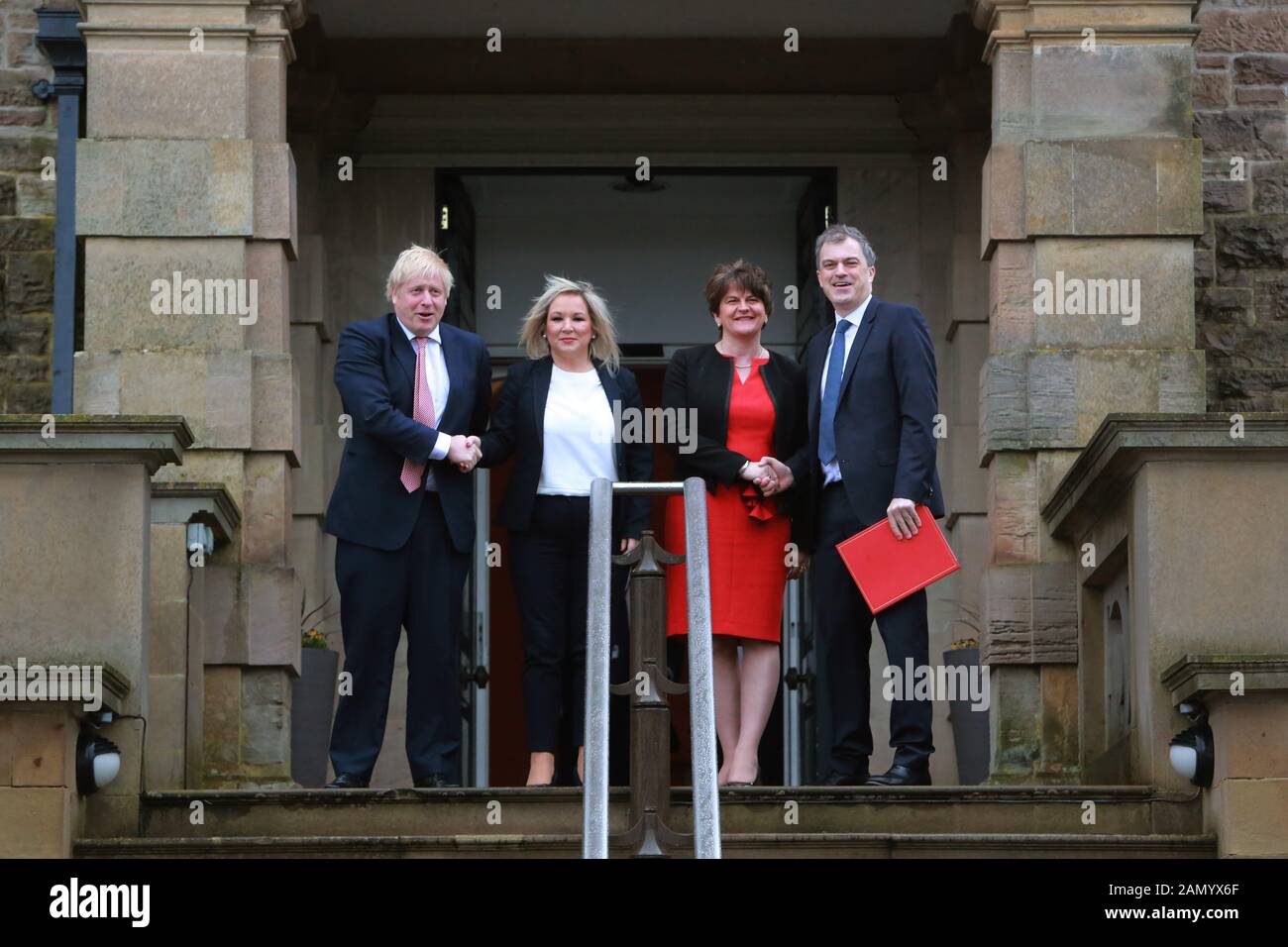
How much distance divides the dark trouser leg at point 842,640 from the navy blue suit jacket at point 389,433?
117 cm

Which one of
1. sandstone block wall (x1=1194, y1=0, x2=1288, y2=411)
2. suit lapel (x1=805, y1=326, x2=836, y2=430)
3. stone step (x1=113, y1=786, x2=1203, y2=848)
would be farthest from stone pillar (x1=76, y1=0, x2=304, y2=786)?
sandstone block wall (x1=1194, y1=0, x2=1288, y2=411)

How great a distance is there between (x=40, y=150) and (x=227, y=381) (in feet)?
8.20

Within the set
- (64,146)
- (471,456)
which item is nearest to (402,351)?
(471,456)

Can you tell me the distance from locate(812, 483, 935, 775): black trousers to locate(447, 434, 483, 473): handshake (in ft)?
3.82

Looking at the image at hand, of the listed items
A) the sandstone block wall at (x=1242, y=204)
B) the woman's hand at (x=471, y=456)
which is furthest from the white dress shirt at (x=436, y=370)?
the sandstone block wall at (x=1242, y=204)

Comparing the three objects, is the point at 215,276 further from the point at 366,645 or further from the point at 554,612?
the point at 554,612

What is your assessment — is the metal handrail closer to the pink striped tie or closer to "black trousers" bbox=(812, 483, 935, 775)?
"black trousers" bbox=(812, 483, 935, 775)

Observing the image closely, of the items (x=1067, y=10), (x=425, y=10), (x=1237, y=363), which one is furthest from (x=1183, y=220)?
(x=425, y=10)

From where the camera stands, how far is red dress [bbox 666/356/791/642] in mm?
9570

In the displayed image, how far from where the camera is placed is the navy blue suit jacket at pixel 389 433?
31.2 feet

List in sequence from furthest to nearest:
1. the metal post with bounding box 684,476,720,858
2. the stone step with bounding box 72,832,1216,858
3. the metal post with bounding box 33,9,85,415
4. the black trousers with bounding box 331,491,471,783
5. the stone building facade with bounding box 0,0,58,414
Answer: the stone building facade with bounding box 0,0,58,414 → the metal post with bounding box 33,9,85,415 → the black trousers with bounding box 331,491,471,783 → the stone step with bounding box 72,832,1216,858 → the metal post with bounding box 684,476,720,858

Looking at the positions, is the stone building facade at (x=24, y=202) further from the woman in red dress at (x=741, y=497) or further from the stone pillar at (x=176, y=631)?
the woman in red dress at (x=741, y=497)

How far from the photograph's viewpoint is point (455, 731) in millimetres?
9484
